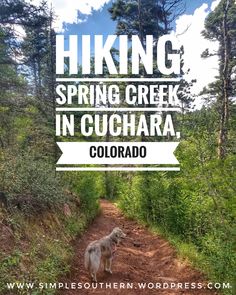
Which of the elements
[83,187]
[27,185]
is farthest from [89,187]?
[27,185]

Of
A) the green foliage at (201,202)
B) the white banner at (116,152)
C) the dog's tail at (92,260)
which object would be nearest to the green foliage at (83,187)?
the green foliage at (201,202)

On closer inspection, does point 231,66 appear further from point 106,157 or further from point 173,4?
point 106,157

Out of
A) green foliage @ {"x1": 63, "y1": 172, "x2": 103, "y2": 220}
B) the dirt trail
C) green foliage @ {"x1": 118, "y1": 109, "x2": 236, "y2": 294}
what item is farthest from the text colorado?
Result: green foliage @ {"x1": 63, "y1": 172, "x2": 103, "y2": 220}

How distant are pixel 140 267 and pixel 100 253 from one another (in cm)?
157

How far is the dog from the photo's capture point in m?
6.83

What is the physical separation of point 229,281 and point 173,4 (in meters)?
13.1

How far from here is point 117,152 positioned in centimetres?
827

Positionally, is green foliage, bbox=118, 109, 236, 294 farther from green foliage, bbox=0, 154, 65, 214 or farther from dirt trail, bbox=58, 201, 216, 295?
green foliage, bbox=0, 154, 65, 214

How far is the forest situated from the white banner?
26.2 inches

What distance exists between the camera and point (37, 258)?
663 centimetres

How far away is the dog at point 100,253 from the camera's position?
6828mm

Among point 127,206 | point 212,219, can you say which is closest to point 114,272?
point 212,219

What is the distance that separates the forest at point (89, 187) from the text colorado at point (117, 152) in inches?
44.8

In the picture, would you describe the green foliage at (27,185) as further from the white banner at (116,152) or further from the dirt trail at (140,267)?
the dirt trail at (140,267)
